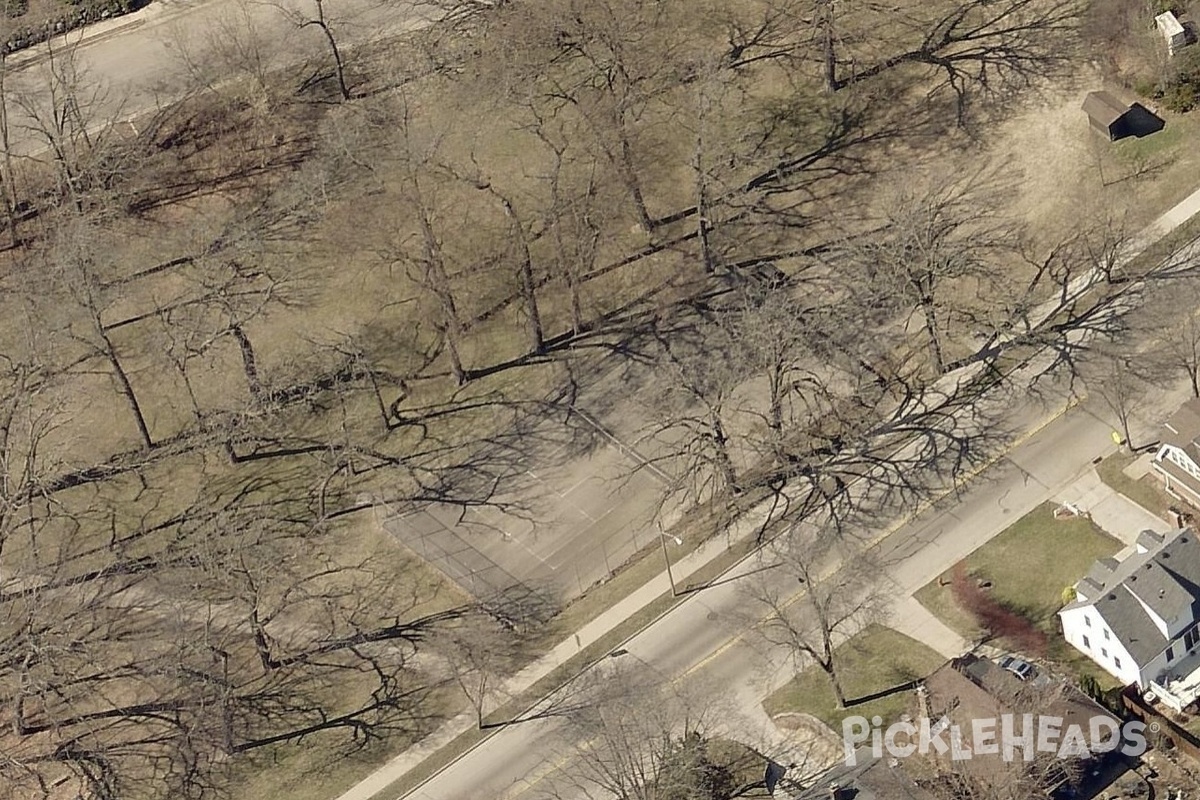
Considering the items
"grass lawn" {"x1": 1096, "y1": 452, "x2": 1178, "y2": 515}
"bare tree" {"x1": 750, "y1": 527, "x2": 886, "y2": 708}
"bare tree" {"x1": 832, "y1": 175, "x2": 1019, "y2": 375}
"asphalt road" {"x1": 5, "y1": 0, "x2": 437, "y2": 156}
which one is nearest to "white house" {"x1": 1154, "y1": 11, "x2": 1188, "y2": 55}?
"bare tree" {"x1": 832, "y1": 175, "x2": 1019, "y2": 375}

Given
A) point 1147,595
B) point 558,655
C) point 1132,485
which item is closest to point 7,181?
point 558,655

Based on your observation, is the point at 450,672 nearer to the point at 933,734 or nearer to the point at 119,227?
the point at 933,734

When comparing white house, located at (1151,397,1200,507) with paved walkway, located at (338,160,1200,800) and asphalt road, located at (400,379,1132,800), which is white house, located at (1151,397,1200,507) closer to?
paved walkway, located at (338,160,1200,800)

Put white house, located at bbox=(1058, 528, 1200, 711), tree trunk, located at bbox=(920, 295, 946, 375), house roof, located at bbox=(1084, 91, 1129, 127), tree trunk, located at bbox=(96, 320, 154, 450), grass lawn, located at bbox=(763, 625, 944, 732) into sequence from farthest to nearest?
house roof, located at bbox=(1084, 91, 1129, 127)
tree trunk, located at bbox=(96, 320, 154, 450)
tree trunk, located at bbox=(920, 295, 946, 375)
grass lawn, located at bbox=(763, 625, 944, 732)
white house, located at bbox=(1058, 528, 1200, 711)

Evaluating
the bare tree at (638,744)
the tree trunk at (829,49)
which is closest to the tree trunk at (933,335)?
the tree trunk at (829,49)

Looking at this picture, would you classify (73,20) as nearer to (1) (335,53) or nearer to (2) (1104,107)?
(1) (335,53)

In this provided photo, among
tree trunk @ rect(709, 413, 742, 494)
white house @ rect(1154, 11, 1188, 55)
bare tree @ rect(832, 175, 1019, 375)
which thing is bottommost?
tree trunk @ rect(709, 413, 742, 494)
